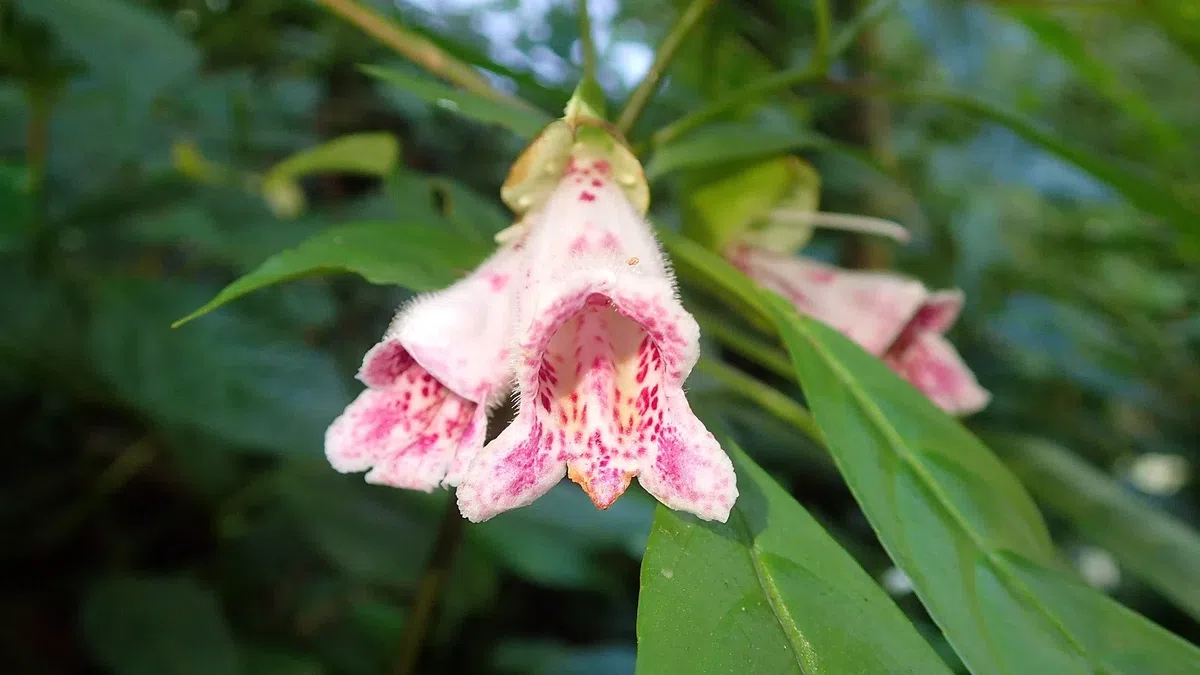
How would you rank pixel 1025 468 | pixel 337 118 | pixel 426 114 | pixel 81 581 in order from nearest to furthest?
pixel 1025 468
pixel 81 581
pixel 426 114
pixel 337 118

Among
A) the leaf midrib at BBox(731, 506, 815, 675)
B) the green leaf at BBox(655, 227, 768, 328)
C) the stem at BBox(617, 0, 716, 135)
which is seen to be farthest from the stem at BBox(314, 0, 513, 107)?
the leaf midrib at BBox(731, 506, 815, 675)

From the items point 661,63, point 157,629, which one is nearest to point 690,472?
point 661,63

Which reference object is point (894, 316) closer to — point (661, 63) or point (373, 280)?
point (661, 63)

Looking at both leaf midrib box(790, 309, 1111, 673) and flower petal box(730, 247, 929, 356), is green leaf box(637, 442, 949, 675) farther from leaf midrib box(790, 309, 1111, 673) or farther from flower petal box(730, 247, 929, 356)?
flower petal box(730, 247, 929, 356)

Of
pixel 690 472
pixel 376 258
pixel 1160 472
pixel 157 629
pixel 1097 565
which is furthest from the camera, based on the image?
pixel 1160 472

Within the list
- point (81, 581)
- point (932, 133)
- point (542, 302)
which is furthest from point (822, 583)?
point (932, 133)

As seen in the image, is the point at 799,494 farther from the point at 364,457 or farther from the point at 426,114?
the point at 426,114

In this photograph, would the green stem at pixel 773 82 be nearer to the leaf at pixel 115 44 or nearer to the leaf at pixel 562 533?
the leaf at pixel 115 44
